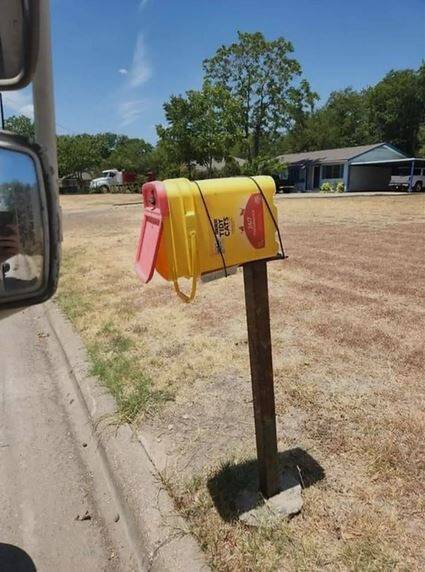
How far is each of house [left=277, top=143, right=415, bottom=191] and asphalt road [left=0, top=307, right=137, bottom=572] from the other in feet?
115

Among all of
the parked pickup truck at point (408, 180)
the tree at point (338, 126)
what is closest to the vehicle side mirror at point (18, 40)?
the parked pickup truck at point (408, 180)

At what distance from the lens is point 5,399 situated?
3855 millimetres

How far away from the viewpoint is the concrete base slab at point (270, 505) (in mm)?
2305

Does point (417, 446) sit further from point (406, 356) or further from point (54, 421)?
point (54, 421)

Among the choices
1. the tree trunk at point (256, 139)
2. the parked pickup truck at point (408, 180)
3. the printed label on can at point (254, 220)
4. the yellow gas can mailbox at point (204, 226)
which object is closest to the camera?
the yellow gas can mailbox at point (204, 226)

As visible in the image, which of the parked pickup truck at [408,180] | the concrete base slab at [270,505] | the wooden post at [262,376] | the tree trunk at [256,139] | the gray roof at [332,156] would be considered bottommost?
the parked pickup truck at [408,180]

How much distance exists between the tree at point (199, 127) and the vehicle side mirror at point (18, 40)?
94.3ft

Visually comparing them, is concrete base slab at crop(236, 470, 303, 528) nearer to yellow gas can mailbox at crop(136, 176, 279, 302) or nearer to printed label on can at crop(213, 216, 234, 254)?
yellow gas can mailbox at crop(136, 176, 279, 302)

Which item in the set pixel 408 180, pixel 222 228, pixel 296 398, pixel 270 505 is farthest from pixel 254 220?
pixel 408 180

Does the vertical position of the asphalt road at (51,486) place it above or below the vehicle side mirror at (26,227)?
below

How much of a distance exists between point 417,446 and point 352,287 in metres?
3.82

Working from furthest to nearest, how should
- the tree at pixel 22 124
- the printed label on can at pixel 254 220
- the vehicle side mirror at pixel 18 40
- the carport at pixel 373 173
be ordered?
the carport at pixel 373 173
the printed label on can at pixel 254 220
the tree at pixel 22 124
the vehicle side mirror at pixel 18 40

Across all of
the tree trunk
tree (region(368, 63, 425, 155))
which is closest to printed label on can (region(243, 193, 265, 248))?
the tree trunk

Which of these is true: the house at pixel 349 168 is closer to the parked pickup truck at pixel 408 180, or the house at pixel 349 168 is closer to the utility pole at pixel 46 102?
the parked pickup truck at pixel 408 180
